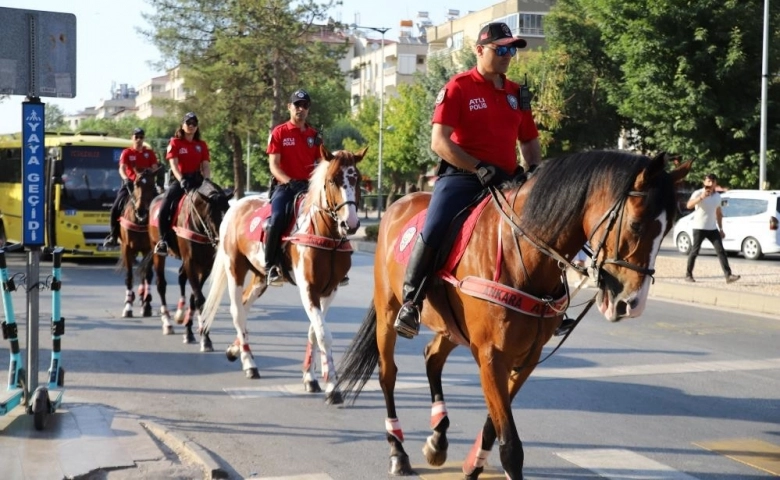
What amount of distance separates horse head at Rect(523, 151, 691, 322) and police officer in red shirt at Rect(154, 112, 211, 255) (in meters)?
8.21

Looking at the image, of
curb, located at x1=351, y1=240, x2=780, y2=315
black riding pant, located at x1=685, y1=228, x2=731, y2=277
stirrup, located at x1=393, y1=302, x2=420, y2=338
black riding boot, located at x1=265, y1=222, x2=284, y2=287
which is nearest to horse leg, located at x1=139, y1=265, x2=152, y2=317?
black riding boot, located at x1=265, y1=222, x2=284, y2=287

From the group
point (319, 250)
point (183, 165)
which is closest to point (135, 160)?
point (183, 165)

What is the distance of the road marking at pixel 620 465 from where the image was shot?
20.7 ft

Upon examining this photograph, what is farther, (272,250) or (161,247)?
(161,247)

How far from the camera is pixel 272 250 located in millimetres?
9914

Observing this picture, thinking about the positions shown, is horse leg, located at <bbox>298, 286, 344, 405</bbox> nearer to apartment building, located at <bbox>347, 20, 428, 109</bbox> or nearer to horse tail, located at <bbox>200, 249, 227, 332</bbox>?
horse tail, located at <bbox>200, 249, 227, 332</bbox>

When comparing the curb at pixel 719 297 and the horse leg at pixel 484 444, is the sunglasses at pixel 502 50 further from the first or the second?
the curb at pixel 719 297

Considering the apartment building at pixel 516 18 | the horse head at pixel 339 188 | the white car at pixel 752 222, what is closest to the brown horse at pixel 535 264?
the horse head at pixel 339 188

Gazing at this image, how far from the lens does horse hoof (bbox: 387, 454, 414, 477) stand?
21.1ft

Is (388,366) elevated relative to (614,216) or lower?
lower

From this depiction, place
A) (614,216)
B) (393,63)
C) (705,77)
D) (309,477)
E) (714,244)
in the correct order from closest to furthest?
(614,216), (309,477), (714,244), (705,77), (393,63)

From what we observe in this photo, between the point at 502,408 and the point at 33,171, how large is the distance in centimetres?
416

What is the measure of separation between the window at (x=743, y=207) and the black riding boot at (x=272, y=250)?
21.7m

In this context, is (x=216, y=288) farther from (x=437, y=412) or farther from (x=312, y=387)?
(x=437, y=412)
